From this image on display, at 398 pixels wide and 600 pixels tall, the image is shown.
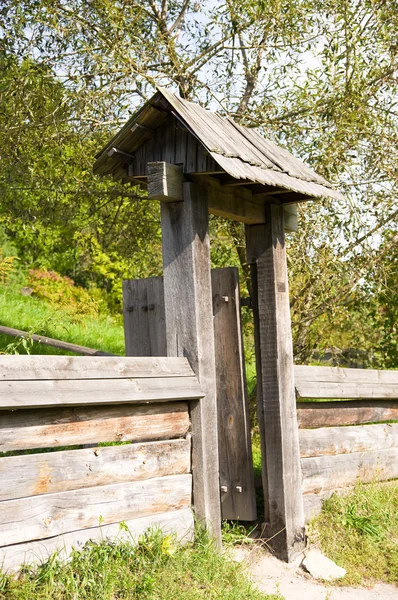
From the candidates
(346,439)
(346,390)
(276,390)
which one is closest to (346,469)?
(346,439)

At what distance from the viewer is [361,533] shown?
5.23 m

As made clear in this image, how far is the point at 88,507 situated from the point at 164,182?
1.89m

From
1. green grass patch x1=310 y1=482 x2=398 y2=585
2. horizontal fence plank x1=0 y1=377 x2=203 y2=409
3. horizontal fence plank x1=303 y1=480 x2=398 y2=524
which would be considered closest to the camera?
horizontal fence plank x1=0 y1=377 x2=203 y2=409

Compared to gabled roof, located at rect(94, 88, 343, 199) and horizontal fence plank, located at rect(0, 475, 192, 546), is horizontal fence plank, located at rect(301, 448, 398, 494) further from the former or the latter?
gabled roof, located at rect(94, 88, 343, 199)

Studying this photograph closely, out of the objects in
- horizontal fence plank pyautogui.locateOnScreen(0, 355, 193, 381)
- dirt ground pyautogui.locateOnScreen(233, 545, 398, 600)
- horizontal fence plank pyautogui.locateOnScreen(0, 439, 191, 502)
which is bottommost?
dirt ground pyautogui.locateOnScreen(233, 545, 398, 600)

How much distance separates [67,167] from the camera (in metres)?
8.38

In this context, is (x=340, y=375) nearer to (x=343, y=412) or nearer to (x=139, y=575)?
→ (x=343, y=412)

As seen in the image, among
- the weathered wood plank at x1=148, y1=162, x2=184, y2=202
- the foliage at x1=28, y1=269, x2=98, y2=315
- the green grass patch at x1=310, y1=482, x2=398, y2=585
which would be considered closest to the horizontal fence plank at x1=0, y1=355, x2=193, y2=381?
the weathered wood plank at x1=148, y1=162, x2=184, y2=202

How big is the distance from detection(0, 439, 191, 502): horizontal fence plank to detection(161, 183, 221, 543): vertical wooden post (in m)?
0.14

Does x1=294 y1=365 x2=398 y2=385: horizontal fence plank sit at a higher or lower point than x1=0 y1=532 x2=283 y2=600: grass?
higher

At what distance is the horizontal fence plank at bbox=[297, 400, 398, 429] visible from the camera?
5543mm

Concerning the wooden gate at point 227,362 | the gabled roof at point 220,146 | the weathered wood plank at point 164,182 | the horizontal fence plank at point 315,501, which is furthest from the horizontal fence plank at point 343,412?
the weathered wood plank at point 164,182

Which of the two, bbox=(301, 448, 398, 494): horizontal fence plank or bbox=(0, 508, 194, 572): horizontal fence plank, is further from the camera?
bbox=(301, 448, 398, 494): horizontal fence plank

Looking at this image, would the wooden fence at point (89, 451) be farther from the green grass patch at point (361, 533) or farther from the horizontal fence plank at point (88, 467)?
the green grass patch at point (361, 533)
